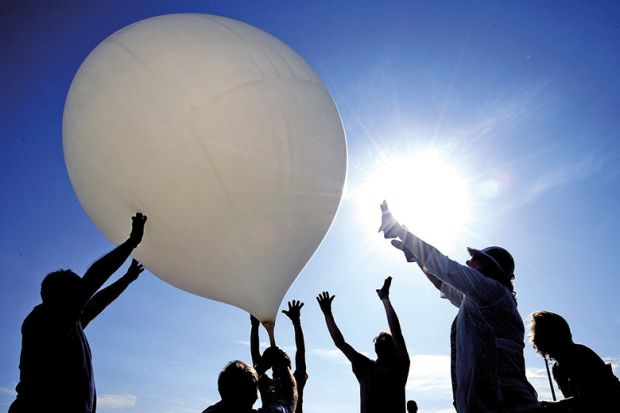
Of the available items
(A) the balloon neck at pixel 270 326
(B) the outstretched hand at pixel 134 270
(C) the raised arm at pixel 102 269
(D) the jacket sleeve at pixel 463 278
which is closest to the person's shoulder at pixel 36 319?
(C) the raised arm at pixel 102 269

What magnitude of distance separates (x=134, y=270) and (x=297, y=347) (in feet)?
4.54

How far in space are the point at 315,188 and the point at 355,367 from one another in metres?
1.46

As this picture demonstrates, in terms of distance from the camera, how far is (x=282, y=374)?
2219mm

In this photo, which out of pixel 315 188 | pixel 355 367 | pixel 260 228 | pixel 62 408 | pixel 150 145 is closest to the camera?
pixel 62 408

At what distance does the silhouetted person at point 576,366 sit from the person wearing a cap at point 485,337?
17.5 inches

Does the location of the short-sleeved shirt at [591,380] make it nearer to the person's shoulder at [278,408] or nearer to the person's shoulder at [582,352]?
the person's shoulder at [582,352]

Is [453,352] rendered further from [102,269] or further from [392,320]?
[102,269]

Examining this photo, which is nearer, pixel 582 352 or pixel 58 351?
pixel 58 351

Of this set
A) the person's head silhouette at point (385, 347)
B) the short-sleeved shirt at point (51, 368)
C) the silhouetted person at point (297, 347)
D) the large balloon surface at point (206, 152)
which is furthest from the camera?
the person's head silhouette at point (385, 347)

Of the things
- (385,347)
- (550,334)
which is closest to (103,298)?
(385,347)

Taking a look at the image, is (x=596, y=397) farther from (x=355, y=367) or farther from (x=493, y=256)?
(x=355, y=367)

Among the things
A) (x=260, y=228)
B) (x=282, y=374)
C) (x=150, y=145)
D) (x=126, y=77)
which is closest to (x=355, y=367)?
(x=282, y=374)

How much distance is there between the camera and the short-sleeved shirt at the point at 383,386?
2.75m

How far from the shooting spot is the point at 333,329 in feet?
10.6
